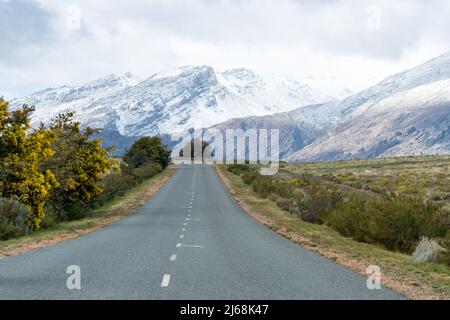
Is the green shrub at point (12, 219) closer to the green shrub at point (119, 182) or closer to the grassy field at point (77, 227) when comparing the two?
the grassy field at point (77, 227)

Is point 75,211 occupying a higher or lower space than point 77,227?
higher

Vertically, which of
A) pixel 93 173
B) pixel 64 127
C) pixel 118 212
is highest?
pixel 64 127

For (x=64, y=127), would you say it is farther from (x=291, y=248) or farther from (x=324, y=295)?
(x=324, y=295)

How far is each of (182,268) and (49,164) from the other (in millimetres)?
16295

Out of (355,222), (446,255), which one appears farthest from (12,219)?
(446,255)

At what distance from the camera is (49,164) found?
2683 cm

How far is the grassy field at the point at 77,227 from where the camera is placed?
17.4 meters

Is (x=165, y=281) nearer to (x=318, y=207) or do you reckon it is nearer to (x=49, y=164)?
(x=318, y=207)

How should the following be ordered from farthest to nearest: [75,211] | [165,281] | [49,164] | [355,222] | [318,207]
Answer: [75,211] → [318,207] → [49,164] → [355,222] → [165,281]

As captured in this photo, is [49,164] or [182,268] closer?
[182,268]

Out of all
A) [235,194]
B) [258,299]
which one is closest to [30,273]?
[258,299]

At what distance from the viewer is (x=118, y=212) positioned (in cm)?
3117
